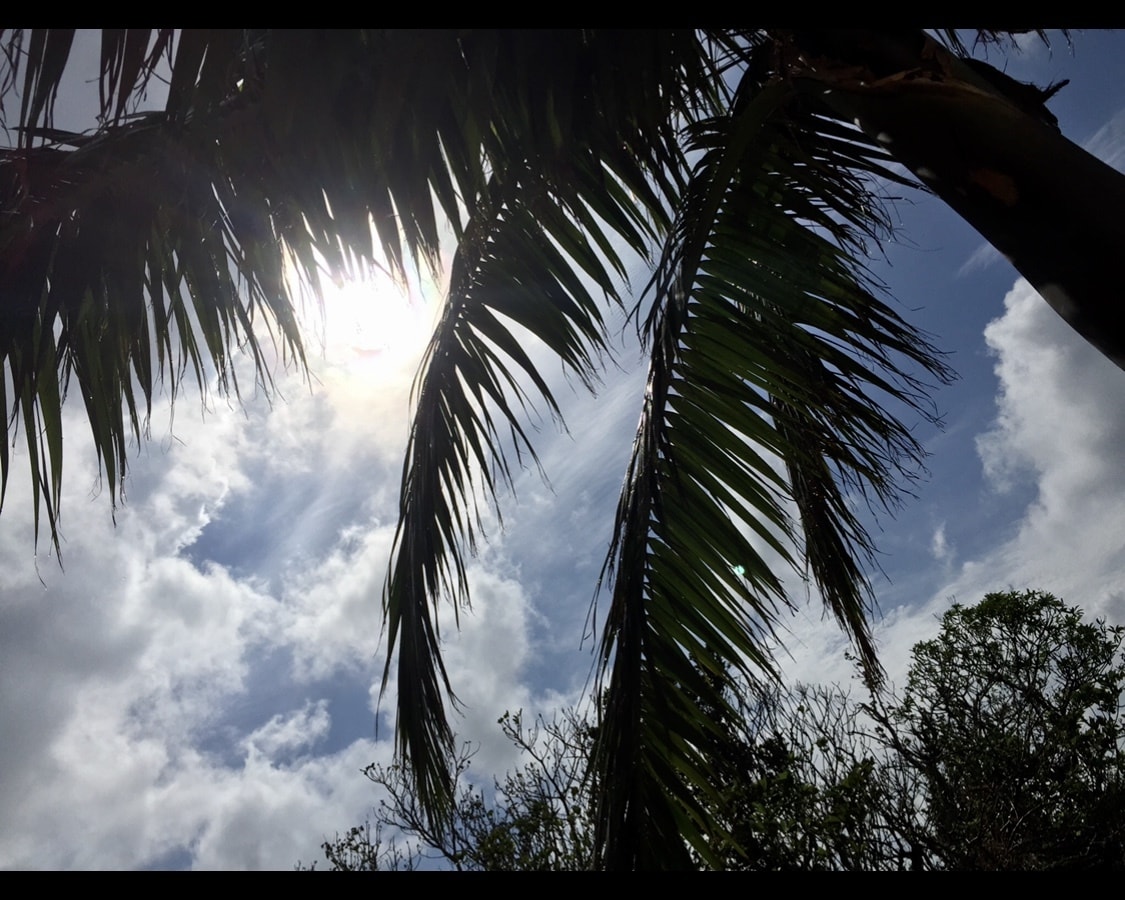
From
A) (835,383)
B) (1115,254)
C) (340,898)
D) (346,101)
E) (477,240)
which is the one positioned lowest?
(340,898)

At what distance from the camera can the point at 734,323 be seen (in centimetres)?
218

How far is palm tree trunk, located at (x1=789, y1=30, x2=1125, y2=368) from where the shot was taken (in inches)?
43.8

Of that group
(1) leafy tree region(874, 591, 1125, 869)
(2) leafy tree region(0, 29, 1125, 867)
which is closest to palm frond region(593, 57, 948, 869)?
(2) leafy tree region(0, 29, 1125, 867)

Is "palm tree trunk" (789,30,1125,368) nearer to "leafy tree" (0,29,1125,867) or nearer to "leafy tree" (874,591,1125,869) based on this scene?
"leafy tree" (0,29,1125,867)

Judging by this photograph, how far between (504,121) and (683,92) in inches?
20.3

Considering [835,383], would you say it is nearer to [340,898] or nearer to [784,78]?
[784,78]

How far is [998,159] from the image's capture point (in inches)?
47.7

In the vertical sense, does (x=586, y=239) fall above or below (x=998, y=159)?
above

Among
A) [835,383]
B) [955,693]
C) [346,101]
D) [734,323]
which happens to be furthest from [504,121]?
[955,693]

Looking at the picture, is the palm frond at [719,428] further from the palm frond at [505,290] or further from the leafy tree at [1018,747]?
the leafy tree at [1018,747]

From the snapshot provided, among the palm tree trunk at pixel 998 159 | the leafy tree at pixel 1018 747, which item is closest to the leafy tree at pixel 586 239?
the palm tree trunk at pixel 998 159

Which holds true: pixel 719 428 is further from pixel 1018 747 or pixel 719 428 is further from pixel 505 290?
pixel 1018 747

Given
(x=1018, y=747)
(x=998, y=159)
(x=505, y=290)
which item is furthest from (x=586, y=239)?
(x=1018, y=747)

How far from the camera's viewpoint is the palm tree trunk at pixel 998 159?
1.11 meters
